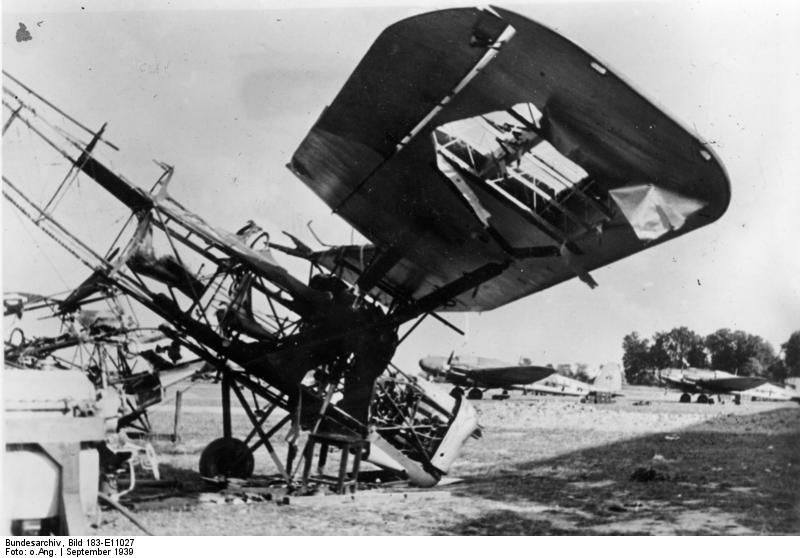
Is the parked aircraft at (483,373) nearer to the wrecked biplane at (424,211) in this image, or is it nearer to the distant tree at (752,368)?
the distant tree at (752,368)

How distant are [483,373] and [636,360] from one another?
25140 millimetres

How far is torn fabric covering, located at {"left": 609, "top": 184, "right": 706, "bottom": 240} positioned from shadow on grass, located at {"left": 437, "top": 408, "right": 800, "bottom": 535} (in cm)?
320

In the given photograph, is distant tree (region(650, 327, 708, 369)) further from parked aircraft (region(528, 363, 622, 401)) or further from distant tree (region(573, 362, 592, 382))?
distant tree (region(573, 362, 592, 382))

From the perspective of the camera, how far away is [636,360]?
54906mm

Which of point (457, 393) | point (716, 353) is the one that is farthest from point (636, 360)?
point (457, 393)

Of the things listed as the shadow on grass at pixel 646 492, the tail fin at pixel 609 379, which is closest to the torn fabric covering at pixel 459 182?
the shadow on grass at pixel 646 492

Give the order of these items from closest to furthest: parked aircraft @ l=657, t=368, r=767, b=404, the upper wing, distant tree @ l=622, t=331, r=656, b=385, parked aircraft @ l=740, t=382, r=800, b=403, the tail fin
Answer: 1. the upper wing
2. parked aircraft @ l=657, t=368, r=767, b=404
3. parked aircraft @ l=740, t=382, r=800, b=403
4. the tail fin
5. distant tree @ l=622, t=331, r=656, b=385

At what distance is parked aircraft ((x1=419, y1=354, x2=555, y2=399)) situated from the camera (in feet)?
115

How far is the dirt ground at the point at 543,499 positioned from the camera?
7.14 metres

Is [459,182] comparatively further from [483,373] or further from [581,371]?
[581,371]

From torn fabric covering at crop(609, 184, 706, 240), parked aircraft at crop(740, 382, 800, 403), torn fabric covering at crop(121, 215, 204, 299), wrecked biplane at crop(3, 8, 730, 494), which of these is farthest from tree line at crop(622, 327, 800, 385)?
torn fabric covering at crop(121, 215, 204, 299)

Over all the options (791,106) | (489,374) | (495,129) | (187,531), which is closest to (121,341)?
(187,531)

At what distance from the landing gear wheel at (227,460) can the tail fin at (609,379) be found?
119 ft
